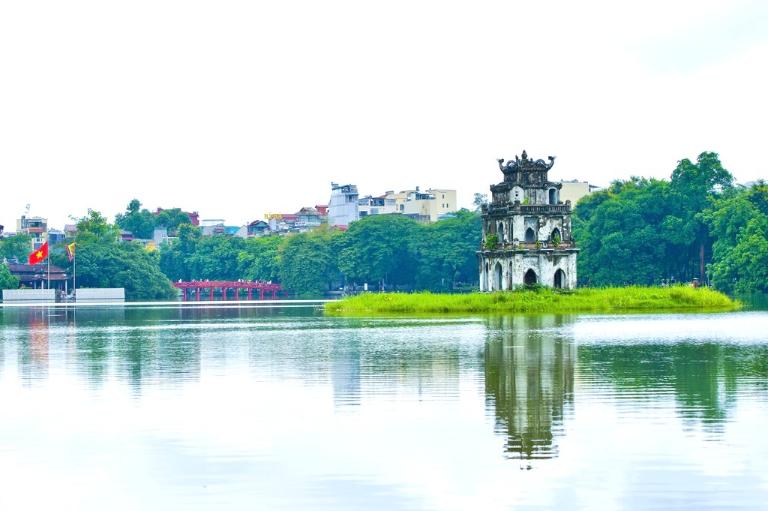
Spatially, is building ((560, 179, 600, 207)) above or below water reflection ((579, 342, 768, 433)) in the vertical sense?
above

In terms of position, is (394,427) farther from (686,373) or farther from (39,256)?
(39,256)

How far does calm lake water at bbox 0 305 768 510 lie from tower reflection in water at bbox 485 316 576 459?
0.08 meters

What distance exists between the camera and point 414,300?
262 feet

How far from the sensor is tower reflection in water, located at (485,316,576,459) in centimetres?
2250

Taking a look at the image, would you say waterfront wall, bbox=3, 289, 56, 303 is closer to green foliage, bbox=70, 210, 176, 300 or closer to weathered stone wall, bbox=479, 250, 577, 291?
green foliage, bbox=70, 210, 176, 300

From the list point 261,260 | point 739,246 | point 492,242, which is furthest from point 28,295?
point 739,246

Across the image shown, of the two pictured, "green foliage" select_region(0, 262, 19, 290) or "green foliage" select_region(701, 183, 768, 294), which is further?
"green foliage" select_region(0, 262, 19, 290)

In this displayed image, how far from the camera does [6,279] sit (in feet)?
519

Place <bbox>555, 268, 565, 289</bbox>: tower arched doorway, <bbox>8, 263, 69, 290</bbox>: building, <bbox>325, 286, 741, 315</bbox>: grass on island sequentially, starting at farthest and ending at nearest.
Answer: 1. <bbox>8, 263, 69, 290</bbox>: building
2. <bbox>555, 268, 565, 289</bbox>: tower arched doorway
3. <bbox>325, 286, 741, 315</bbox>: grass on island

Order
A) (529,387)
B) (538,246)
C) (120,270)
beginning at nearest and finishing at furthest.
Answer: (529,387) < (538,246) < (120,270)

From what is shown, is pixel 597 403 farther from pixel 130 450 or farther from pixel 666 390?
pixel 130 450

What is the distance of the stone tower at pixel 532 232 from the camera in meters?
82.6

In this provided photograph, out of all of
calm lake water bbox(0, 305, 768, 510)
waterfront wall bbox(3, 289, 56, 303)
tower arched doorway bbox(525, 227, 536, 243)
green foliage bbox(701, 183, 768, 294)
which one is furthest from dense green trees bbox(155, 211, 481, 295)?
calm lake water bbox(0, 305, 768, 510)

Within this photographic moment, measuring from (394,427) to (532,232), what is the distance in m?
60.2
